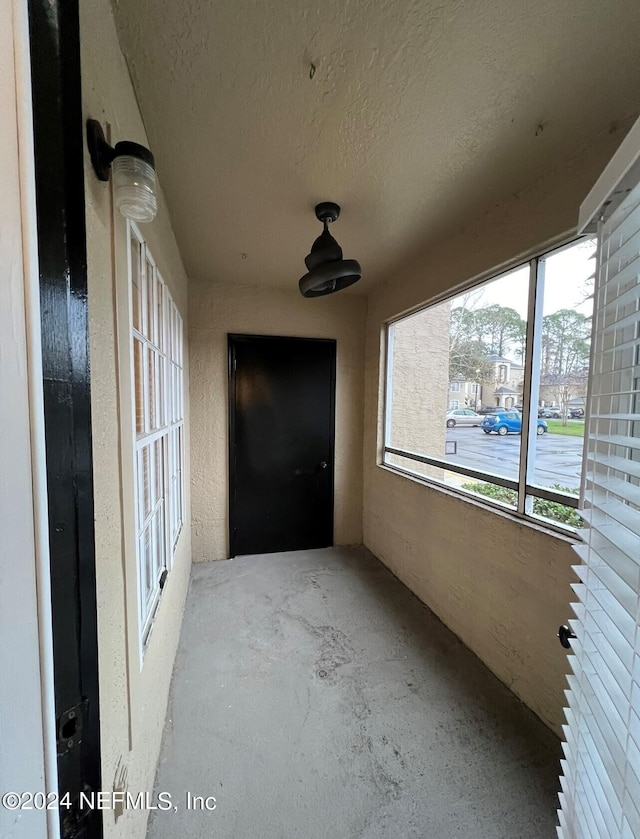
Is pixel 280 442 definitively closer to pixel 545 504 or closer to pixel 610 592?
pixel 545 504

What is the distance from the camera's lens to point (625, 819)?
22.4 inches

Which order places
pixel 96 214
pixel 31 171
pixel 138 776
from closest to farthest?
pixel 31 171, pixel 96 214, pixel 138 776

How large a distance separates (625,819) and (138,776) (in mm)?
1260

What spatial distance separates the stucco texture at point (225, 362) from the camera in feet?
9.59

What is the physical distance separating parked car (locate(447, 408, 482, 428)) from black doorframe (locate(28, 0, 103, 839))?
82.5 inches

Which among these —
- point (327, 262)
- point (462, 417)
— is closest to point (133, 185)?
point (327, 262)

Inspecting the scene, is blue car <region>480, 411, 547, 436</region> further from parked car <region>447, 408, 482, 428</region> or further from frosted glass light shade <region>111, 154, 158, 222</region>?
frosted glass light shade <region>111, 154, 158, 222</region>

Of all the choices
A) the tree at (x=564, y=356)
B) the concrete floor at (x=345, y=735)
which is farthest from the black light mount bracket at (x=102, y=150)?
the concrete floor at (x=345, y=735)

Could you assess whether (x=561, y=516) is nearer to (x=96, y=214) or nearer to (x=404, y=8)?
(x=404, y=8)

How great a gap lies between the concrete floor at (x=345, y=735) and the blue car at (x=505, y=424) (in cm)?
128

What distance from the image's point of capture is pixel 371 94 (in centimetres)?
114

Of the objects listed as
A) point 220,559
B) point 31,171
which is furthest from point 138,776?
point 220,559

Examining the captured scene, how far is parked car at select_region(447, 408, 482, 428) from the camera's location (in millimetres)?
2135

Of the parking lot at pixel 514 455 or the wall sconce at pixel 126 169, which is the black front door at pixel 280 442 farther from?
the wall sconce at pixel 126 169
